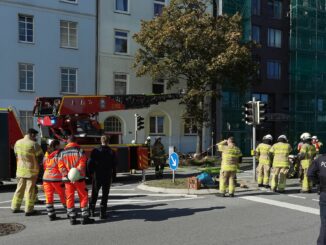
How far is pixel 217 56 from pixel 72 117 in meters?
12.0

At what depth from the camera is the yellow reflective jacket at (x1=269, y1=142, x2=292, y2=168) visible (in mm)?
13570

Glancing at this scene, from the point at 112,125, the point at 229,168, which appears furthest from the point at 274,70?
the point at 229,168

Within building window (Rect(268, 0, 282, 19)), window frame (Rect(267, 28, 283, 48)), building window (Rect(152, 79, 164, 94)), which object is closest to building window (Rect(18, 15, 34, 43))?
building window (Rect(152, 79, 164, 94))

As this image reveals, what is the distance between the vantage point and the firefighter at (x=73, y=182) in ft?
29.3

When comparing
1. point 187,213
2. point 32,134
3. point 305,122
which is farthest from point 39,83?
point 305,122

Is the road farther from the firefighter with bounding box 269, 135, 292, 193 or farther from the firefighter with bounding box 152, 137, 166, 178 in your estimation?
the firefighter with bounding box 152, 137, 166, 178

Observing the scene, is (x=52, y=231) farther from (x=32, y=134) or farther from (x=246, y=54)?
(x=246, y=54)

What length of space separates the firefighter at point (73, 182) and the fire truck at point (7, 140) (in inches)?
224

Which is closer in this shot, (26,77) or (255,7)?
(26,77)

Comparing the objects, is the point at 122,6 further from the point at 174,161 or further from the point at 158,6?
the point at 174,161

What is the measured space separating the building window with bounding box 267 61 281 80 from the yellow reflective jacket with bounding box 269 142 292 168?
26.1 m

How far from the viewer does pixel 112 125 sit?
29938 millimetres

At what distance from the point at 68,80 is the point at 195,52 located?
805 centimetres

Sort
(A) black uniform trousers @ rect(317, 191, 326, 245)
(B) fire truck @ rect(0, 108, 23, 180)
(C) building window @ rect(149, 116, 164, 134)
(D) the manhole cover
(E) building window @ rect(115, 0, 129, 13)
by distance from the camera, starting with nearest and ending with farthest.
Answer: (A) black uniform trousers @ rect(317, 191, 326, 245) < (D) the manhole cover < (B) fire truck @ rect(0, 108, 23, 180) < (E) building window @ rect(115, 0, 129, 13) < (C) building window @ rect(149, 116, 164, 134)
